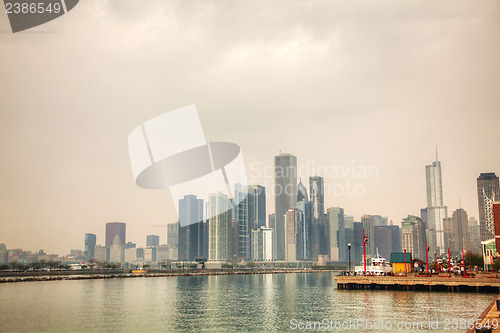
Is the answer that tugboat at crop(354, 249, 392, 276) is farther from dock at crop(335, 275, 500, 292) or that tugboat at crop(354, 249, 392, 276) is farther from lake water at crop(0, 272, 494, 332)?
lake water at crop(0, 272, 494, 332)

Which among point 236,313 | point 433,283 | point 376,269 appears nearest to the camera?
point 236,313

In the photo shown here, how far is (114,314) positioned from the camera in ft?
229

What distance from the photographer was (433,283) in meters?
90.1

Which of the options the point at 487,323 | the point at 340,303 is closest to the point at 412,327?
the point at 487,323

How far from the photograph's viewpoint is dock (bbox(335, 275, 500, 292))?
86.9m

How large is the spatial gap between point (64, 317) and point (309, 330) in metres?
38.0
